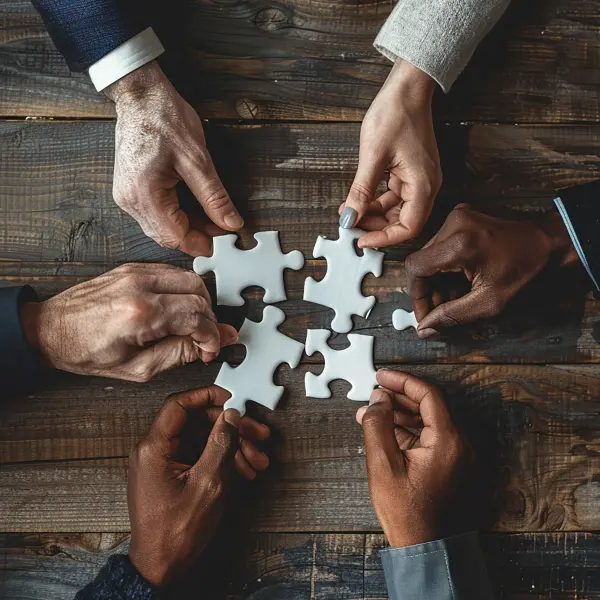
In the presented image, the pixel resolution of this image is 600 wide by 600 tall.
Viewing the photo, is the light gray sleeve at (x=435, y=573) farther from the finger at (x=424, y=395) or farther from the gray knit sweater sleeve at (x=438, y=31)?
the gray knit sweater sleeve at (x=438, y=31)

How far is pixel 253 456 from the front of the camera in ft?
5.02

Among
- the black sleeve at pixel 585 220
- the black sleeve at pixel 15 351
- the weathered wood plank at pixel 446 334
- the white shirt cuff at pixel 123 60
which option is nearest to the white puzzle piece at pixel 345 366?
the weathered wood plank at pixel 446 334

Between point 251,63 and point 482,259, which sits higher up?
point 251,63

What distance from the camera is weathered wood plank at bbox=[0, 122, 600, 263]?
5.16ft

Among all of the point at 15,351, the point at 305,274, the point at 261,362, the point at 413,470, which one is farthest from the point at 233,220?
the point at 413,470

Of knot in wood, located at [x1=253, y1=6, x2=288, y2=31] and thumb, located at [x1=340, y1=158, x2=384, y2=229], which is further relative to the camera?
knot in wood, located at [x1=253, y1=6, x2=288, y2=31]

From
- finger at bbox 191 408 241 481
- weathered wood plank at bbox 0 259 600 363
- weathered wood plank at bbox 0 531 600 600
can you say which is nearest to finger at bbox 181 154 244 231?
weathered wood plank at bbox 0 259 600 363

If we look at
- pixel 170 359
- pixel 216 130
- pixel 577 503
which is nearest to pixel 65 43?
pixel 216 130

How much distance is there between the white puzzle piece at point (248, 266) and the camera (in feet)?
5.05

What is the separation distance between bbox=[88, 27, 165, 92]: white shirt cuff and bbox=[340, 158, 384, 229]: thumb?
0.54 meters

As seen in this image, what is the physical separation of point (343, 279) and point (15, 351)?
759 millimetres

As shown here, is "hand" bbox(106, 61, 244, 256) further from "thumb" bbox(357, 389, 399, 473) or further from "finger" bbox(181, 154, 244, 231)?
"thumb" bbox(357, 389, 399, 473)

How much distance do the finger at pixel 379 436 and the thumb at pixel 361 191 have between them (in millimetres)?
442

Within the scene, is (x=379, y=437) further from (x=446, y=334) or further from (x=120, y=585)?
(x=120, y=585)
